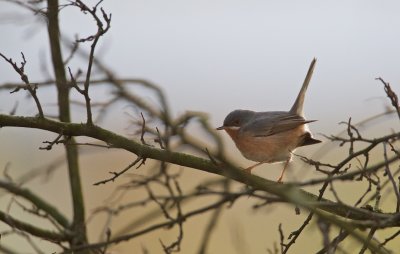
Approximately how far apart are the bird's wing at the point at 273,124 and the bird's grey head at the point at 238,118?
0.39 feet

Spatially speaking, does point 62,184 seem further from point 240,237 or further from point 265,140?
point 240,237

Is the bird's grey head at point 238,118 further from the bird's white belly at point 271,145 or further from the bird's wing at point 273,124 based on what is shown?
the bird's white belly at point 271,145

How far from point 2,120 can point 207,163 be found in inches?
46.8

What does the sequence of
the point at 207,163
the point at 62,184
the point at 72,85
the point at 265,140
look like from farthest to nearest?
the point at 62,184, the point at 265,140, the point at 207,163, the point at 72,85

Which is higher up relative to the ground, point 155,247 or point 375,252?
point 155,247

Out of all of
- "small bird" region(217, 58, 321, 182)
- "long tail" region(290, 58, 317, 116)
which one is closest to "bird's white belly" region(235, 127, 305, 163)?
"small bird" region(217, 58, 321, 182)

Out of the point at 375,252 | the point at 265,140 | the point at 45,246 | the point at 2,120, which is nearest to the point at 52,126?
the point at 2,120

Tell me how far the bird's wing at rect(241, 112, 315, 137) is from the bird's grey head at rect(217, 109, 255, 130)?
0.12 m

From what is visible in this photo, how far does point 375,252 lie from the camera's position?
2.43m

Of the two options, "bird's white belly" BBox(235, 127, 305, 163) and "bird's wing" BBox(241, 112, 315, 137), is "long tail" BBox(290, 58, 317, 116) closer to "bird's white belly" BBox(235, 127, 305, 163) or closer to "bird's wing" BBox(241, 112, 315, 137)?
"bird's wing" BBox(241, 112, 315, 137)

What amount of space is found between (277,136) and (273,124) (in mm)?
138

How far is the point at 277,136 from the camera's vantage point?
5785 mm

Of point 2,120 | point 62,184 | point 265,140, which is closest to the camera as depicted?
point 2,120

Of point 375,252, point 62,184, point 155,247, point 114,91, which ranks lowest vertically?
point 375,252
